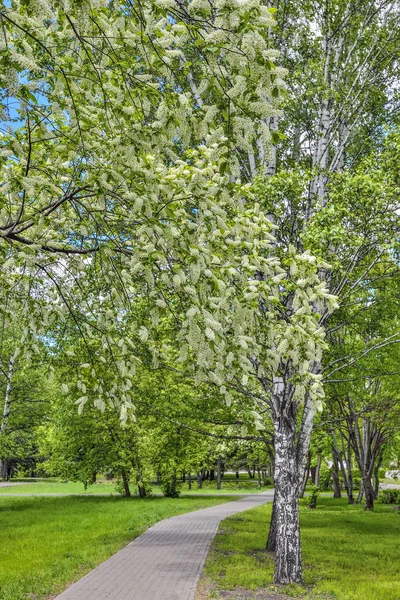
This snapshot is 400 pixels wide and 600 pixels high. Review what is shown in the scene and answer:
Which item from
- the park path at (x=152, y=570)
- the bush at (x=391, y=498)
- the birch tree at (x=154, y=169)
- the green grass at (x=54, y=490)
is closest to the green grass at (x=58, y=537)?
the park path at (x=152, y=570)

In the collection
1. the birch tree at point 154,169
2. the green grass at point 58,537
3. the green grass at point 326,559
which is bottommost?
the green grass at point 326,559

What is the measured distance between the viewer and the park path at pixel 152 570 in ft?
27.6

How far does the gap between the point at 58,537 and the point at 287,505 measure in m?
7.02

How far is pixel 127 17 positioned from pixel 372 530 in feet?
58.9

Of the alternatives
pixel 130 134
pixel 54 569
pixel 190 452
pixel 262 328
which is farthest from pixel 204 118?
pixel 190 452

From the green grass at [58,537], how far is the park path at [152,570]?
37 cm

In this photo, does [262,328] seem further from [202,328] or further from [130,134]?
[130,134]

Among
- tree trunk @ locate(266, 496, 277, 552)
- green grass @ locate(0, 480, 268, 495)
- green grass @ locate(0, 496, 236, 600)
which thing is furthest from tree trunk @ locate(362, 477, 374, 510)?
green grass @ locate(0, 480, 268, 495)

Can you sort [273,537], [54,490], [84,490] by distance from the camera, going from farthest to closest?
[54,490]
[84,490]
[273,537]

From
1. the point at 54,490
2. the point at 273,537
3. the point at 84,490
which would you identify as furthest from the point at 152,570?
the point at 54,490

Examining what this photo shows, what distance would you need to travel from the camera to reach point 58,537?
45.3 feet

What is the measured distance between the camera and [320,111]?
12.1 metres

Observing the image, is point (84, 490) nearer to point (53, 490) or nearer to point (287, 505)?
point (53, 490)

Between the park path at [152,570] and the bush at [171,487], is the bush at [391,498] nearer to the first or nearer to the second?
the bush at [171,487]
